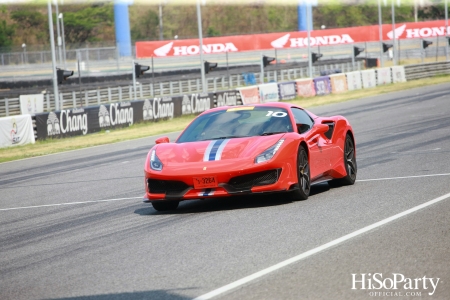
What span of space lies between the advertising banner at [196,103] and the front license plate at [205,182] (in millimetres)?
25005

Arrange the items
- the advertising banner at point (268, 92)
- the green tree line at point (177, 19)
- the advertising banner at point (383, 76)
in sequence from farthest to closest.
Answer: the green tree line at point (177, 19)
the advertising banner at point (383, 76)
the advertising banner at point (268, 92)

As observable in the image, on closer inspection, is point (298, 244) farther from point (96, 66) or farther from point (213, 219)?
point (96, 66)

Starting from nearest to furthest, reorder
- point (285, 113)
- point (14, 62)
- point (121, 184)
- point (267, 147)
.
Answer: point (267, 147)
point (285, 113)
point (121, 184)
point (14, 62)

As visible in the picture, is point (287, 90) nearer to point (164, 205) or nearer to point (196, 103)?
point (196, 103)

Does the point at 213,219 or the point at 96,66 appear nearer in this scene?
the point at 213,219

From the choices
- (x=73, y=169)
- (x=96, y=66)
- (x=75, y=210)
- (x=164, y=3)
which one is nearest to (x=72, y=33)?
(x=164, y=3)

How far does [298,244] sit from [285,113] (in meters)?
3.95

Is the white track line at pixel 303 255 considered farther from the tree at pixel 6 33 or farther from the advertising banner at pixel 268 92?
the tree at pixel 6 33

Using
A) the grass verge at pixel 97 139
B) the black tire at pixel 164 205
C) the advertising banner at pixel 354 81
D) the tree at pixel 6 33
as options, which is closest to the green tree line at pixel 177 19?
the tree at pixel 6 33

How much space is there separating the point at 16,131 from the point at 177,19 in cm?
9666

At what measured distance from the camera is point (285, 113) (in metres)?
11.3

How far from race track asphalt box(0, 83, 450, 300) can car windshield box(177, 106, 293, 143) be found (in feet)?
2.95

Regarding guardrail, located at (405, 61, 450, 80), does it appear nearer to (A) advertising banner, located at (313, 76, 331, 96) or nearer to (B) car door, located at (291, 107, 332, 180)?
(A) advertising banner, located at (313, 76, 331, 96)

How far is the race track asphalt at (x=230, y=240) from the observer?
611cm
